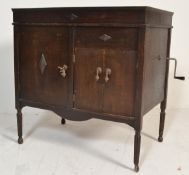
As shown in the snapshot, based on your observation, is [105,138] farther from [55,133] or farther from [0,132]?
[0,132]

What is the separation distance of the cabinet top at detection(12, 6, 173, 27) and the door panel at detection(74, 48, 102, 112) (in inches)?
5.8

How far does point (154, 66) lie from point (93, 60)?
32 cm

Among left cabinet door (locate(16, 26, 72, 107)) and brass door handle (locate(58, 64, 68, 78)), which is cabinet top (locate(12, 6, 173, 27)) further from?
brass door handle (locate(58, 64, 68, 78))

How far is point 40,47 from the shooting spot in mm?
1732

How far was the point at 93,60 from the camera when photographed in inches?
Answer: 62.4

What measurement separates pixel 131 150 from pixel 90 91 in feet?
1.53

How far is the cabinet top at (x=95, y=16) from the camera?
4.77 ft

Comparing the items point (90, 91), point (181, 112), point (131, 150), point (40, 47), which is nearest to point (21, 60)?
point (40, 47)

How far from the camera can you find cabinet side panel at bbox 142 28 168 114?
154cm

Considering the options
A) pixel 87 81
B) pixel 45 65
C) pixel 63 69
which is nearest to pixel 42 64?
pixel 45 65

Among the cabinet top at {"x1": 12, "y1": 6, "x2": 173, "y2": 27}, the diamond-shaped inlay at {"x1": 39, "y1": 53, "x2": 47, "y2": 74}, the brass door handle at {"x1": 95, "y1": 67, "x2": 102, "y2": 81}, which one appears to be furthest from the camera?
the diamond-shaped inlay at {"x1": 39, "y1": 53, "x2": 47, "y2": 74}

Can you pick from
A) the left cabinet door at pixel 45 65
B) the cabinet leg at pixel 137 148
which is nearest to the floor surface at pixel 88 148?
the cabinet leg at pixel 137 148

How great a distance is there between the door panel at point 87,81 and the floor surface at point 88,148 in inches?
11.9

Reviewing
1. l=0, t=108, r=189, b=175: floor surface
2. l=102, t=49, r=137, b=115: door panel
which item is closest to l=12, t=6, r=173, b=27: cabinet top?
l=102, t=49, r=137, b=115: door panel
